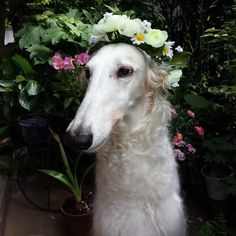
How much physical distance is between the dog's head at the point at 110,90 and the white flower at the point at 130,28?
2.7 inches

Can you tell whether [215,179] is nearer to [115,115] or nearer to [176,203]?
Result: [176,203]

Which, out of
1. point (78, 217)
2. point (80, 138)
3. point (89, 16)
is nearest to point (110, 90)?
point (80, 138)

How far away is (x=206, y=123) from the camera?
11.7 feet

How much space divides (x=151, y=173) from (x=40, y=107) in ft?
6.33

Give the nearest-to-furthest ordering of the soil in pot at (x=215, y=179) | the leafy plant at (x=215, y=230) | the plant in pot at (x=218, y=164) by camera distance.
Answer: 1. the leafy plant at (x=215, y=230)
2. the plant in pot at (x=218, y=164)
3. the soil in pot at (x=215, y=179)

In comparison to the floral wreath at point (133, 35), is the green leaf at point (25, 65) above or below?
below

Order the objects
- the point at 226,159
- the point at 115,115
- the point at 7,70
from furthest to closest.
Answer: the point at 7,70, the point at 226,159, the point at 115,115

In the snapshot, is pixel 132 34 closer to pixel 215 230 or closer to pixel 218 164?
pixel 215 230

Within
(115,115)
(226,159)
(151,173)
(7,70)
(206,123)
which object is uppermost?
(115,115)

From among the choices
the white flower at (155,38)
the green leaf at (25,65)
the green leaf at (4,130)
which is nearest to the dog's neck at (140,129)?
the white flower at (155,38)

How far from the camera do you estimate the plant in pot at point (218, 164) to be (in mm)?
2745

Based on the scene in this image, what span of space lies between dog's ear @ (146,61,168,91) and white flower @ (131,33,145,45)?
12 cm

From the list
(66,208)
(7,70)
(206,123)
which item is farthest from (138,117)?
(7,70)

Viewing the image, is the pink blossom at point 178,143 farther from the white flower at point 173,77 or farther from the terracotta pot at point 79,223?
the white flower at point 173,77
